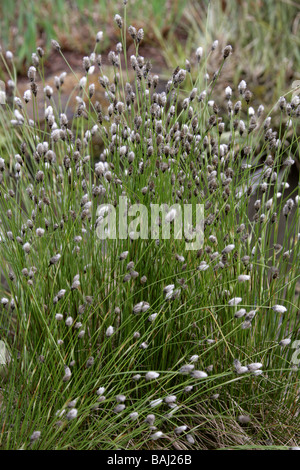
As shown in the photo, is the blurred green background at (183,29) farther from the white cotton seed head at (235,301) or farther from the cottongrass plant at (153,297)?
the white cotton seed head at (235,301)

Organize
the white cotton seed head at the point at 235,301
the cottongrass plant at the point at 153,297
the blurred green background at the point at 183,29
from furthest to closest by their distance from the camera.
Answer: the blurred green background at the point at 183,29, the cottongrass plant at the point at 153,297, the white cotton seed head at the point at 235,301

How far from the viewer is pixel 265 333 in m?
2.20

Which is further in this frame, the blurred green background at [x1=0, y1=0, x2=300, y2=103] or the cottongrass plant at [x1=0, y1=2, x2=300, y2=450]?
the blurred green background at [x1=0, y1=0, x2=300, y2=103]

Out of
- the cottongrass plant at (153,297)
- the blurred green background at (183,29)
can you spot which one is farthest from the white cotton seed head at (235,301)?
the blurred green background at (183,29)

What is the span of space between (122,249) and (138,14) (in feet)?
15.3

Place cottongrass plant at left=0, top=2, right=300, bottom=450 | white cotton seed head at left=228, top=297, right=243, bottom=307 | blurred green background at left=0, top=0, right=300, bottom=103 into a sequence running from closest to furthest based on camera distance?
white cotton seed head at left=228, top=297, right=243, bottom=307 < cottongrass plant at left=0, top=2, right=300, bottom=450 < blurred green background at left=0, top=0, right=300, bottom=103

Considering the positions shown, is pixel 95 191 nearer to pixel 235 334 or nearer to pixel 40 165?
pixel 40 165

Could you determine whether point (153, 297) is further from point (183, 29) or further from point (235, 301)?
point (183, 29)

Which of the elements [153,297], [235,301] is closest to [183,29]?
[153,297]

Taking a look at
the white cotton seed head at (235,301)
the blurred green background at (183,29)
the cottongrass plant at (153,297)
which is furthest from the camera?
the blurred green background at (183,29)

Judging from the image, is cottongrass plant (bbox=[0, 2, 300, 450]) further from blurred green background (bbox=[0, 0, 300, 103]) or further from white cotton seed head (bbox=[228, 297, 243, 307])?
blurred green background (bbox=[0, 0, 300, 103])

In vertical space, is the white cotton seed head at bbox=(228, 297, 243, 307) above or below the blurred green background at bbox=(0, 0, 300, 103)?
below

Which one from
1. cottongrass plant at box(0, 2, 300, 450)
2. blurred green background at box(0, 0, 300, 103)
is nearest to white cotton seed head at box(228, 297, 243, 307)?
cottongrass plant at box(0, 2, 300, 450)

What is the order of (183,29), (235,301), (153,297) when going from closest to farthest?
(235,301), (153,297), (183,29)
